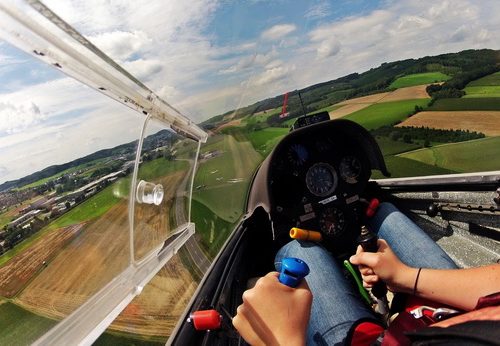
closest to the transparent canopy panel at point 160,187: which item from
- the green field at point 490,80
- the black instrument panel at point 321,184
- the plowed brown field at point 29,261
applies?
the plowed brown field at point 29,261

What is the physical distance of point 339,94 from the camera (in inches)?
111

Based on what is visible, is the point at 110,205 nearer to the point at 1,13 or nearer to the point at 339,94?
the point at 1,13

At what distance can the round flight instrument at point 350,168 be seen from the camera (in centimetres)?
271

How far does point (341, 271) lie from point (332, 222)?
769 mm

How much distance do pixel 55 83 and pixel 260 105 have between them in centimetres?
135

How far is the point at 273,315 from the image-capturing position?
0.93 m

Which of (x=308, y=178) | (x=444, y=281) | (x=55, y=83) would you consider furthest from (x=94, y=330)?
(x=308, y=178)

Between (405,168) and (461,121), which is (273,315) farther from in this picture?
(461,121)

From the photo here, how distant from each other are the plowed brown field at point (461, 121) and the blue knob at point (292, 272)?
8.09ft

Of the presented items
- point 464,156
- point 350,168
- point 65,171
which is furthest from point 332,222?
point 65,171

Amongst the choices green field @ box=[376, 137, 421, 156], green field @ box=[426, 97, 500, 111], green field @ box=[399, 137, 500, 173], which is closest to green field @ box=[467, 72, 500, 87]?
green field @ box=[426, 97, 500, 111]

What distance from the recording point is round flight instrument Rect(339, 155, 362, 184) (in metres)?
2.71

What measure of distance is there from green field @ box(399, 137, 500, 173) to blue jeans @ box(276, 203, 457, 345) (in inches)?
23.9

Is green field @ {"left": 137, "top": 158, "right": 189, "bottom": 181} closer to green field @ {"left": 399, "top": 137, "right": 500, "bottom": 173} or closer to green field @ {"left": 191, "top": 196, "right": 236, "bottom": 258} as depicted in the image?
green field @ {"left": 191, "top": 196, "right": 236, "bottom": 258}
